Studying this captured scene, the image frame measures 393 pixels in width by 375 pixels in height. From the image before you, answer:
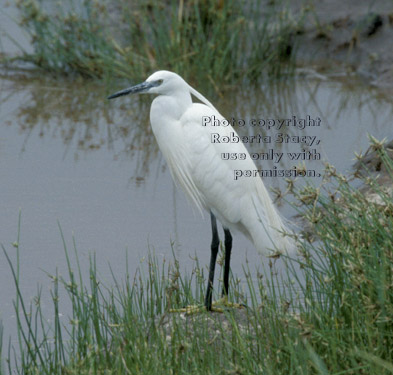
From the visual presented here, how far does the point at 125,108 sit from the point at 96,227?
2481 mm

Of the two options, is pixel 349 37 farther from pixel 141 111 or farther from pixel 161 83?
pixel 161 83

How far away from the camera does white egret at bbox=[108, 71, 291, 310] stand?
3.24m

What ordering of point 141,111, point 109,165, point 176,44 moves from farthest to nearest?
1. point 141,111
2. point 176,44
3. point 109,165

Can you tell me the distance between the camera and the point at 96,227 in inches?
174

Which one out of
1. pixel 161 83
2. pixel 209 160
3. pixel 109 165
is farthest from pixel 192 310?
pixel 109 165

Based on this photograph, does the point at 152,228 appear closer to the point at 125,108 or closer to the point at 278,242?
the point at 278,242

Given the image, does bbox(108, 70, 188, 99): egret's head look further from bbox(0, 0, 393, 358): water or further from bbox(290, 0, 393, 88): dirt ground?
bbox(290, 0, 393, 88): dirt ground

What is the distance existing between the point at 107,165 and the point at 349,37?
340 centimetres

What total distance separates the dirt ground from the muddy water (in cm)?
45

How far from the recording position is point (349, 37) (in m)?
7.98

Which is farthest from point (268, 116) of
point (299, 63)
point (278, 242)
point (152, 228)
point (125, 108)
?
point (278, 242)

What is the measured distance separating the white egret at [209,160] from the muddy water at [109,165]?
0.28 metres

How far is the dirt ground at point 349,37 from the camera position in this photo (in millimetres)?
7629

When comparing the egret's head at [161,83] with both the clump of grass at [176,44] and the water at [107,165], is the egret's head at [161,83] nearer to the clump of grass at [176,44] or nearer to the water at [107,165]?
the water at [107,165]
